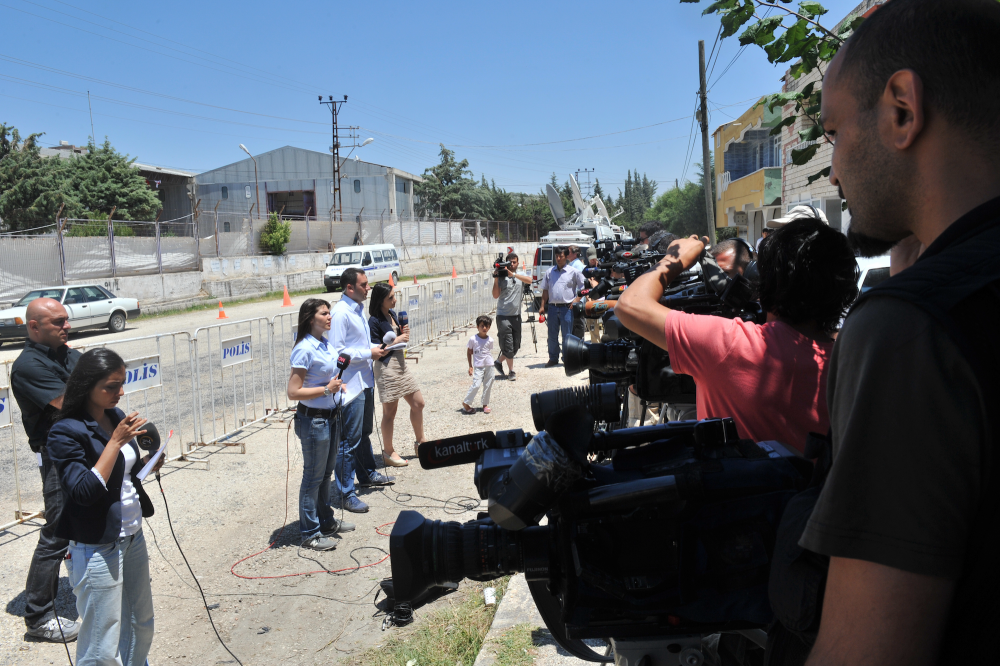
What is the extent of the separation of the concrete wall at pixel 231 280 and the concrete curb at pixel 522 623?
2087 centimetres

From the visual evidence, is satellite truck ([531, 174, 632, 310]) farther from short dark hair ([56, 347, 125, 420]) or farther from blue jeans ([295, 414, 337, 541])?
short dark hair ([56, 347, 125, 420])

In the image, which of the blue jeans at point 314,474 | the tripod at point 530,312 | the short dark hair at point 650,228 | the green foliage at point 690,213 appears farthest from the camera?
the green foliage at point 690,213

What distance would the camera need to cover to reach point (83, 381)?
3322mm

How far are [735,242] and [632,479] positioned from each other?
10.4 ft

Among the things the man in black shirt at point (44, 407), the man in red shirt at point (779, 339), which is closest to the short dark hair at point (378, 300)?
the man in black shirt at point (44, 407)

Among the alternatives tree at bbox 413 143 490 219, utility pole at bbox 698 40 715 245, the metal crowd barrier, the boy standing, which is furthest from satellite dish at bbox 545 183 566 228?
tree at bbox 413 143 490 219

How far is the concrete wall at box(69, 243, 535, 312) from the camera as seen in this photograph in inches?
886

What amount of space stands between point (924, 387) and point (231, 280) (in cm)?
2789

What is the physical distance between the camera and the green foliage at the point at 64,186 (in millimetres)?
32438

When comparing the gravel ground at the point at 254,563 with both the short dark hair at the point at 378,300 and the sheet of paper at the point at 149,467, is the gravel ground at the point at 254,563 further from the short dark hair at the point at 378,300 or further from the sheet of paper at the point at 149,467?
the short dark hair at the point at 378,300

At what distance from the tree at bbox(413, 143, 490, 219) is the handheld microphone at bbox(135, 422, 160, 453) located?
66.7 m

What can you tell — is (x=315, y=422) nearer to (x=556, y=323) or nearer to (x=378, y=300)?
(x=378, y=300)

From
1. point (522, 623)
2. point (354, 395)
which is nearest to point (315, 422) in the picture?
point (354, 395)

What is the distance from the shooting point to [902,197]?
2.99 feet
